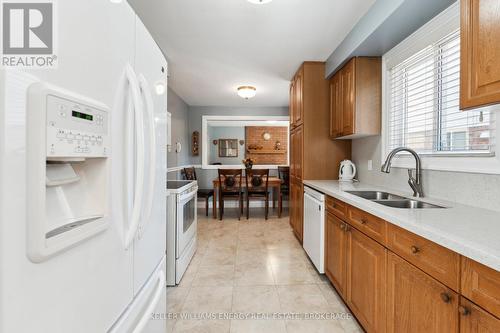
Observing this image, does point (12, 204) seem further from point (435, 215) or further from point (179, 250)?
point (179, 250)

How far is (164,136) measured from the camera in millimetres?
1440

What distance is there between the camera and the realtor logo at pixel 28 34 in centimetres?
48

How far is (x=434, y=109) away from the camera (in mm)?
1894

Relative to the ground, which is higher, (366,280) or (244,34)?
(244,34)

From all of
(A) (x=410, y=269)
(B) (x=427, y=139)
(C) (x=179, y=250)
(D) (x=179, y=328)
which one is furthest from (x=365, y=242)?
(C) (x=179, y=250)

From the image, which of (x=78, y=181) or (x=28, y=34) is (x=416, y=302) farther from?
A: (x=28, y=34)

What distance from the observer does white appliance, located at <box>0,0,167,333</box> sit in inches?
18.2

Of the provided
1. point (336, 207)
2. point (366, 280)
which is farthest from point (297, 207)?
point (366, 280)

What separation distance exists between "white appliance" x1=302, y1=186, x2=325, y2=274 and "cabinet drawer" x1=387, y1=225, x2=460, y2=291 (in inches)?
42.9

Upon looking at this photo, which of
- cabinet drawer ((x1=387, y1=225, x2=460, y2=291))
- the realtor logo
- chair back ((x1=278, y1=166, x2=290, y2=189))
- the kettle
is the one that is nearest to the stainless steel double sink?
cabinet drawer ((x1=387, y1=225, x2=460, y2=291))

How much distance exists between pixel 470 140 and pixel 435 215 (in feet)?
2.33

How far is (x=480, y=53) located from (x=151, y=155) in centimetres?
146

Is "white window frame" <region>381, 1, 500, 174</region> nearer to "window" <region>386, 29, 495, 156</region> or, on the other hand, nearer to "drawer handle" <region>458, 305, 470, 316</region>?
"window" <region>386, 29, 495, 156</region>

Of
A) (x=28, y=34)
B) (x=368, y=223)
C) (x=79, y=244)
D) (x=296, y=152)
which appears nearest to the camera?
(x=28, y=34)
